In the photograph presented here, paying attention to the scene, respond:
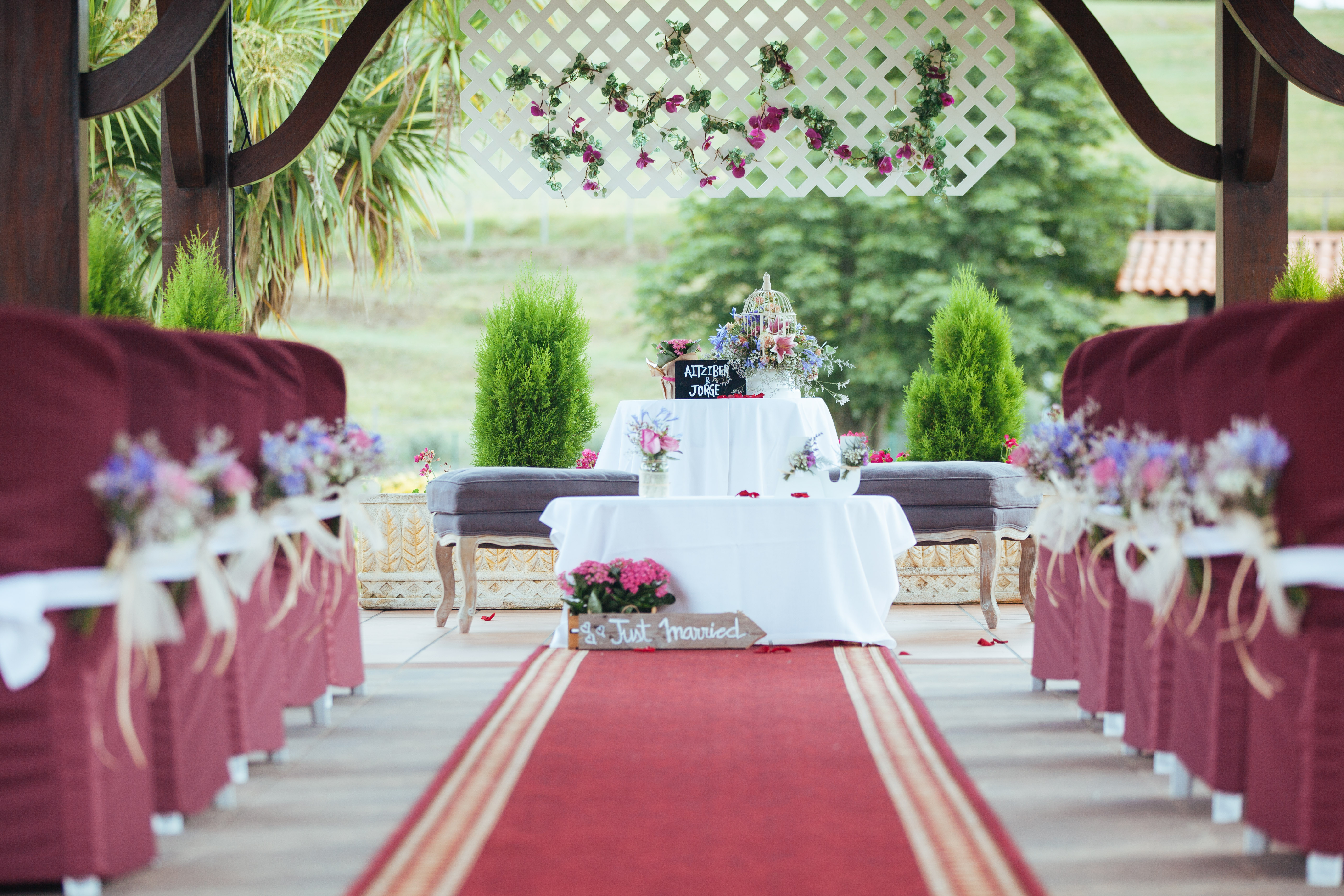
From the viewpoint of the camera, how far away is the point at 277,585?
8.13ft

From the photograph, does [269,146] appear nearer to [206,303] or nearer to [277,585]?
[206,303]

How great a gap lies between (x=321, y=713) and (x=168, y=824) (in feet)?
2.59

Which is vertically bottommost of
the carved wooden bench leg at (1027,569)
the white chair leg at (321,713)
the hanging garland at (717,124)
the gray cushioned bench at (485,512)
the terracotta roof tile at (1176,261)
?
the white chair leg at (321,713)

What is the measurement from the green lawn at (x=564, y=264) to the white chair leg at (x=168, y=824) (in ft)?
41.1

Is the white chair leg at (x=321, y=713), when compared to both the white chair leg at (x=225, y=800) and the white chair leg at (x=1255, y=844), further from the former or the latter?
the white chair leg at (x=1255, y=844)

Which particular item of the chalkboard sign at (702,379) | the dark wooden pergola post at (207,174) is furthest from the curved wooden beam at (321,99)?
the chalkboard sign at (702,379)

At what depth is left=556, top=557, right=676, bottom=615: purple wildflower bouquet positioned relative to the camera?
11.8 feet

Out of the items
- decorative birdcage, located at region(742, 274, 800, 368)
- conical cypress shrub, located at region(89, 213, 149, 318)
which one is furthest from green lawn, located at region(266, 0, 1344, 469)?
conical cypress shrub, located at region(89, 213, 149, 318)

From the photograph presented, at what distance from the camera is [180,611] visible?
190 centimetres

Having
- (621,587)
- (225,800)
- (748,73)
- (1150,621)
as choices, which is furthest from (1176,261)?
(225,800)

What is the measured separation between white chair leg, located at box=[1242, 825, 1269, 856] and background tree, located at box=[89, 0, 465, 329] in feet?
14.4

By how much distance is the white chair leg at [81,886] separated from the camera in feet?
5.29

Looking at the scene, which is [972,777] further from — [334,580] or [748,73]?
[748,73]

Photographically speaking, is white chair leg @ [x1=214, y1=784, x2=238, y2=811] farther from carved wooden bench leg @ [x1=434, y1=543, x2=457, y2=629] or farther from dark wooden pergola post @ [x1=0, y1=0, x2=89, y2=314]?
carved wooden bench leg @ [x1=434, y1=543, x2=457, y2=629]
